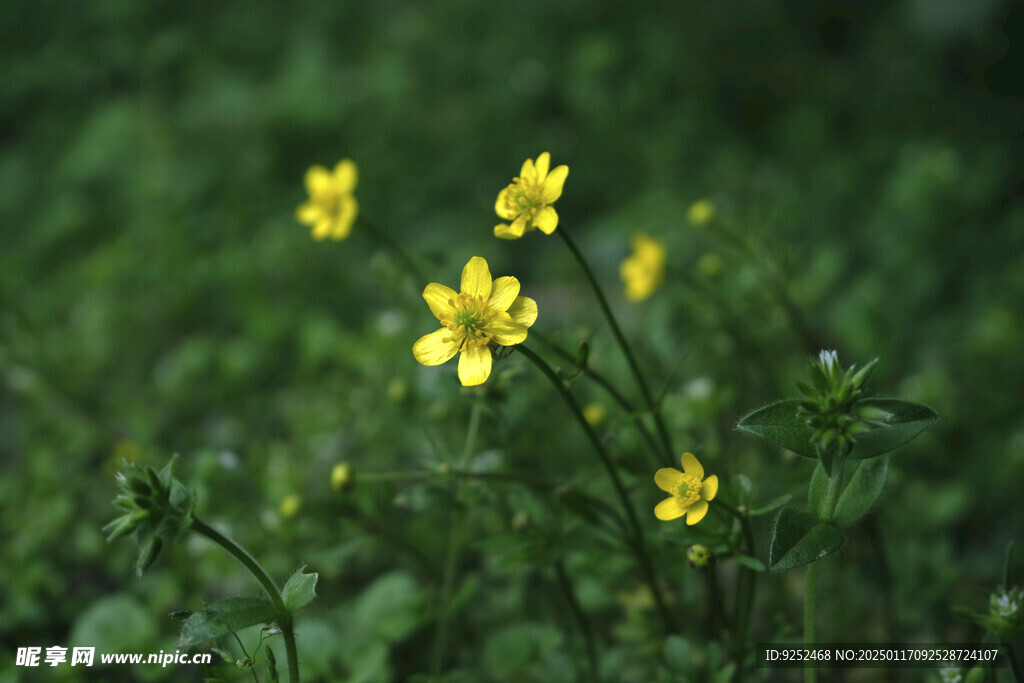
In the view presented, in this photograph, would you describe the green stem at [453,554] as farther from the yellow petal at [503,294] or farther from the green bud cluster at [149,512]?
the green bud cluster at [149,512]

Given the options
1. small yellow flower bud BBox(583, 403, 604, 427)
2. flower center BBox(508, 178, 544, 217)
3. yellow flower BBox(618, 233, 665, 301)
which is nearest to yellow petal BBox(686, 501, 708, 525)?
flower center BBox(508, 178, 544, 217)

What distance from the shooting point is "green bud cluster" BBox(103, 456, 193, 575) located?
49.7 inches

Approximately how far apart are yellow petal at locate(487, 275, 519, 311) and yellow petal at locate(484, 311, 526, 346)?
0.05 ft

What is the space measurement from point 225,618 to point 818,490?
39.3 inches

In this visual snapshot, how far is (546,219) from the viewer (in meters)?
1.44

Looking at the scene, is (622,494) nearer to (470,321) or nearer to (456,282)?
(470,321)

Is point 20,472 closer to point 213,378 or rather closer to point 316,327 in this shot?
point 213,378

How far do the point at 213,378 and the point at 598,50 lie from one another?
91.5 inches

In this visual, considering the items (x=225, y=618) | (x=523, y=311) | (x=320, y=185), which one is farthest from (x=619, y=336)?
(x=320, y=185)

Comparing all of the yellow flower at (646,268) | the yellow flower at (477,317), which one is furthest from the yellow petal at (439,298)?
the yellow flower at (646,268)

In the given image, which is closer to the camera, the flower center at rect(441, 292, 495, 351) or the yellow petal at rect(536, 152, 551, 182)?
the flower center at rect(441, 292, 495, 351)

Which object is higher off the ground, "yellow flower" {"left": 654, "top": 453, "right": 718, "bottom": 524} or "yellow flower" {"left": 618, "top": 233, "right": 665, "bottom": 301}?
"yellow flower" {"left": 618, "top": 233, "right": 665, "bottom": 301}

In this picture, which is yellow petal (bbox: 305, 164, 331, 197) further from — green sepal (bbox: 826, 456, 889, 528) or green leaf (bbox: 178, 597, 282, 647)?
green sepal (bbox: 826, 456, 889, 528)

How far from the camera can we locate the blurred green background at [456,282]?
201 centimetres
